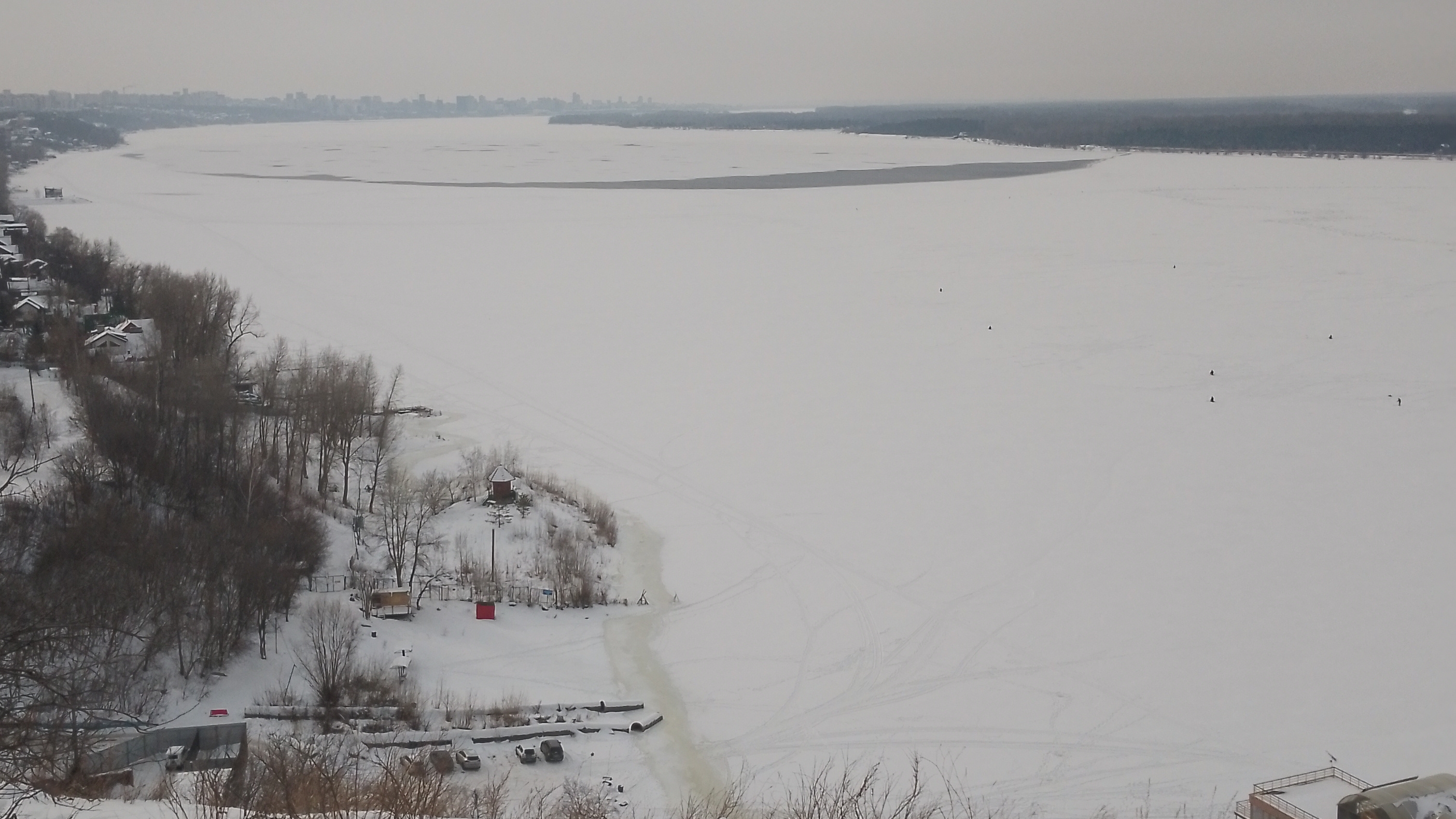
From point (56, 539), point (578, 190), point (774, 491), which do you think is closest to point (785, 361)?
point (774, 491)

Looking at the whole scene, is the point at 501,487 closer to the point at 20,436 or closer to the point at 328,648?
the point at 328,648

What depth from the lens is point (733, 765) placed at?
833cm

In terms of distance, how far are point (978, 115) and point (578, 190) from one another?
104m

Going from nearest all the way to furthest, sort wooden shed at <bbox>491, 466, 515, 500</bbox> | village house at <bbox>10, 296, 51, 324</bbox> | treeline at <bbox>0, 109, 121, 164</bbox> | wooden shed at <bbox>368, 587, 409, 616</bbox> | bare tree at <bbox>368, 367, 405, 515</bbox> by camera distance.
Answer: wooden shed at <bbox>368, 587, 409, 616</bbox> → wooden shed at <bbox>491, 466, 515, 500</bbox> → bare tree at <bbox>368, 367, 405, 515</bbox> → village house at <bbox>10, 296, 51, 324</bbox> → treeline at <bbox>0, 109, 121, 164</bbox>

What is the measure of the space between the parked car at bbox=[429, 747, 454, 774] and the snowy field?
1606 millimetres

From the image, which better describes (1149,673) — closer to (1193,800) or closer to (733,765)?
(1193,800)

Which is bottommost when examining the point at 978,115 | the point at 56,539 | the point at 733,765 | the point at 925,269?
the point at 733,765

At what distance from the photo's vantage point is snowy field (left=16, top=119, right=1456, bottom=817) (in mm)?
8906

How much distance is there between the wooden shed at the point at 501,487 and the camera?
510 inches

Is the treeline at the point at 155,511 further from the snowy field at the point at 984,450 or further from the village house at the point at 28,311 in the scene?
the snowy field at the point at 984,450

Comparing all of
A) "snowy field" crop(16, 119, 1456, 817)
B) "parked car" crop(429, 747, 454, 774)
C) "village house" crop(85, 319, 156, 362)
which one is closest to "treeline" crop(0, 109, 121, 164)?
"snowy field" crop(16, 119, 1456, 817)

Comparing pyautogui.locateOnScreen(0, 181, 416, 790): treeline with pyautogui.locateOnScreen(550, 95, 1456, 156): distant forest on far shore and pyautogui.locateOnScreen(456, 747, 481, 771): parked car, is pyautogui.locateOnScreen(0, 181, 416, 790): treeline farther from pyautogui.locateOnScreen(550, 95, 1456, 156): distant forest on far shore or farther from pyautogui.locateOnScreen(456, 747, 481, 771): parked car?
pyautogui.locateOnScreen(550, 95, 1456, 156): distant forest on far shore

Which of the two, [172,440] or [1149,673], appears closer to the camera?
[1149,673]

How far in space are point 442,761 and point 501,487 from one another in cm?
525
